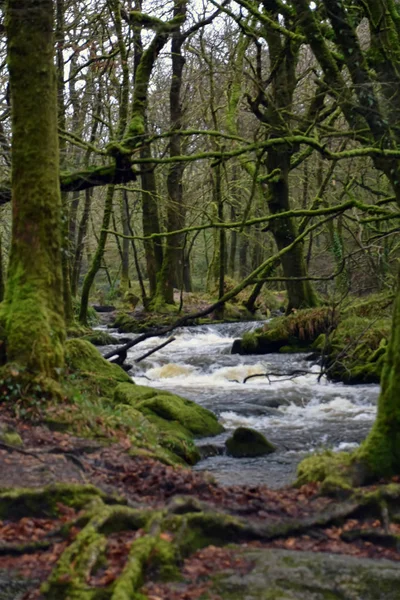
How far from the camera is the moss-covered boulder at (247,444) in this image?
10047 mm

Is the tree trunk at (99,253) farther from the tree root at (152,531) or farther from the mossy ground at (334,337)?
the tree root at (152,531)

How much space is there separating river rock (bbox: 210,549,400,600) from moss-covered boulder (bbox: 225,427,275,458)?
4.97 meters

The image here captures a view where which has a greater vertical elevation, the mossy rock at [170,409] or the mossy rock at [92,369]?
the mossy rock at [92,369]

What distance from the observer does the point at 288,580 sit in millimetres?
4582

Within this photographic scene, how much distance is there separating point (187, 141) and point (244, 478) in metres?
18.0

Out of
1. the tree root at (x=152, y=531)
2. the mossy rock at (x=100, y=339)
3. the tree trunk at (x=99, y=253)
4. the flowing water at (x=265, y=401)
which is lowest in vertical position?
the flowing water at (x=265, y=401)

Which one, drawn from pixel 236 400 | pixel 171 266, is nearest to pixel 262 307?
pixel 171 266

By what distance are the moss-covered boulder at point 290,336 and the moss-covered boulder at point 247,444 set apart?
9.06 m

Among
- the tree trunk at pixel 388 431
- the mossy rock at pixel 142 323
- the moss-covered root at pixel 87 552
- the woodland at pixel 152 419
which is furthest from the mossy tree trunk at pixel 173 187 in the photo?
the moss-covered root at pixel 87 552

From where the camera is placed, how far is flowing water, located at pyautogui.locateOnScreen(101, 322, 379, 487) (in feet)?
31.8

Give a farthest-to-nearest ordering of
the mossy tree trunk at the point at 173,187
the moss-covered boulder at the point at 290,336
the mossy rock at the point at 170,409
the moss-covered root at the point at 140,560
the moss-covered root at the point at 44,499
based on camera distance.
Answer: the mossy tree trunk at the point at 173,187
the moss-covered boulder at the point at 290,336
the mossy rock at the point at 170,409
the moss-covered root at the point at 44,499
the moss-covered root at the point at 140,560

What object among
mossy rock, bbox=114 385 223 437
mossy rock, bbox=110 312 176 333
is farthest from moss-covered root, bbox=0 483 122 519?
mossy rock, bbox=110 312 176 333

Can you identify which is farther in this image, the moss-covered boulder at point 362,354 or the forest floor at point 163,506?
the moss-covered boulder at point 362,354

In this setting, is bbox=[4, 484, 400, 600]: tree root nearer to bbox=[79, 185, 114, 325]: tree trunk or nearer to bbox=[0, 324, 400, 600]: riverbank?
bbox=[0, 324, 400, 600]: riverbank
